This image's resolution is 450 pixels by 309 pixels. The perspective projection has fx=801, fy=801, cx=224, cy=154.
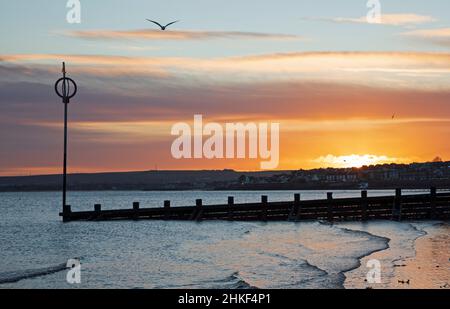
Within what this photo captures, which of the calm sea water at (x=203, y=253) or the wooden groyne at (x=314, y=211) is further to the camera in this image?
the wooden groyne at (x=314, y=211)

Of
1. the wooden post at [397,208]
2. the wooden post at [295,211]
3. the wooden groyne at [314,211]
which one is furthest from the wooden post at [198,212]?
the wooden post at [397,208]

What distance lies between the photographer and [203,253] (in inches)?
1288

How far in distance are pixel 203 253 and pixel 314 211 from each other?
2004 cm

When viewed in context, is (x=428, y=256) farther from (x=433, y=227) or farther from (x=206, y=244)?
(x=433, y=227)

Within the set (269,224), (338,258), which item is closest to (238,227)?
(269,224)

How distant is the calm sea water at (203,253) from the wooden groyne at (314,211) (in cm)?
77

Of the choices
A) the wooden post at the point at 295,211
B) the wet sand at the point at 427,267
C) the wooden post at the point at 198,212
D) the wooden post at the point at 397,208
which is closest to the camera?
the wet sand at the point at 427,267

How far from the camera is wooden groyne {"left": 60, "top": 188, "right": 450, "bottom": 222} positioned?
161ft

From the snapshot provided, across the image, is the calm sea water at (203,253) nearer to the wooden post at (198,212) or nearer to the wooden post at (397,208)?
the wooden post at (198,212)

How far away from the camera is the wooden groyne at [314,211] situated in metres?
49.0

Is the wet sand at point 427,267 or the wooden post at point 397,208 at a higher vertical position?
the wooden post at point 397,208

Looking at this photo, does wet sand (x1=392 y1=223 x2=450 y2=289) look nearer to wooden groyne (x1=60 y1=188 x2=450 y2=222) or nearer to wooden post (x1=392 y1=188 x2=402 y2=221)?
wooden post (x1=392 y1=188 x2=402 y2=221)

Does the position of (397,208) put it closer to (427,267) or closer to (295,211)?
(295,211)

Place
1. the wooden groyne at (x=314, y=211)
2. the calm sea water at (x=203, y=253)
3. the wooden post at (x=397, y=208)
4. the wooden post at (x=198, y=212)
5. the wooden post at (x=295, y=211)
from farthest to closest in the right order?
the wooden post at (x=198, y=212), the wooden post at (x=295, y=211), the wooden groyne at (x=314, y=211), the wooden post at (x=397, y=208), the calm sea water at (x=203, y=253)
